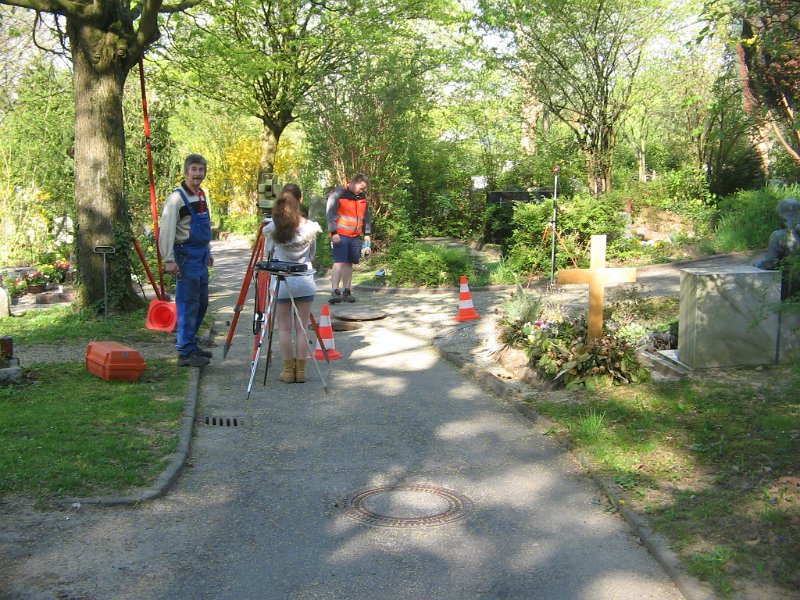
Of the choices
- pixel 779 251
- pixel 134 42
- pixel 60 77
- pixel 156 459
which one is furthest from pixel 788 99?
pixel 60 77

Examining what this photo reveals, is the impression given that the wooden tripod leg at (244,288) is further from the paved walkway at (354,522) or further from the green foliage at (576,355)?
the green foliage at (576,355)

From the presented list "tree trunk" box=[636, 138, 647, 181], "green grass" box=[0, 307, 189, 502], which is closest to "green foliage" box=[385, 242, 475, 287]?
"green grass" box=[0, 307, 189, 502]

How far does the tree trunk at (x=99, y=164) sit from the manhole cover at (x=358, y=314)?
125 inches

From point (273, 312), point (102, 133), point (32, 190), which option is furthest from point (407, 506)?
point (32, 190)

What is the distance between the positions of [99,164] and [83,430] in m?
6.53

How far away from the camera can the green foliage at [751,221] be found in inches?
643

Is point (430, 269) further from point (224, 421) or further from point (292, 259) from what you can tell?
point (224, 421)

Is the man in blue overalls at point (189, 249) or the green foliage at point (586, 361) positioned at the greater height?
the man in blue overalls at point (189, 249)

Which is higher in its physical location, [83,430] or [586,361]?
[586,361]

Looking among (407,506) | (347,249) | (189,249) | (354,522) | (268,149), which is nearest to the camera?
(354,522)

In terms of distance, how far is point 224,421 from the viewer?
7250 millimetres

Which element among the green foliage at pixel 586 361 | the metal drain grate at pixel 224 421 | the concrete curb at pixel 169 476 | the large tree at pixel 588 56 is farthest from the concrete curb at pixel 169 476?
the large tree at pixel 588 56

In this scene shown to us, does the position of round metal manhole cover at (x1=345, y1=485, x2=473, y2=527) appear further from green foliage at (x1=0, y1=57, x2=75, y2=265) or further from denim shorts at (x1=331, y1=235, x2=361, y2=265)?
green foliage at (x1=0, y1=57, x2=75, y2=265)

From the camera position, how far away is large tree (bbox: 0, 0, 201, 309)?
38.3 ft
